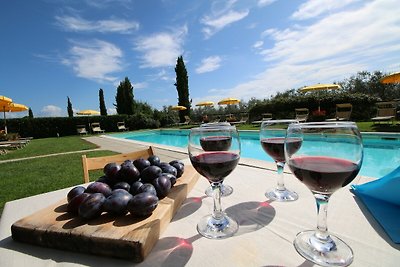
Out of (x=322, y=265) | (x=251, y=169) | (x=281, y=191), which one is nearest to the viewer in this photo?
(x=322, y=265)

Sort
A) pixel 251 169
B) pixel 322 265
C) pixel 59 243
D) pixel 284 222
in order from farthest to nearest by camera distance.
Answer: pixel 251 169 < pixel 284 222 < pixel 59 243 < pixel 322 265

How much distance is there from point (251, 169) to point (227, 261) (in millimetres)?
958

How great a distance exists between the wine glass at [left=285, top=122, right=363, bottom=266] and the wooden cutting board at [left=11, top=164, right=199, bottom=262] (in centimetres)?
45

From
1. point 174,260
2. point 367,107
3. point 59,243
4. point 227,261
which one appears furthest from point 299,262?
point 367,107

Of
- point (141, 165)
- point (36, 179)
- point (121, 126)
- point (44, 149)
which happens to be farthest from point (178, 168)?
point (121, 126)

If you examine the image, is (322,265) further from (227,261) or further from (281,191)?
(281,191)

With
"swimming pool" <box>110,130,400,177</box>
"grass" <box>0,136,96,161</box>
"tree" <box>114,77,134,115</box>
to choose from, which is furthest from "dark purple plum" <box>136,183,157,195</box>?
"tree" <box>114,77,134,115</box>

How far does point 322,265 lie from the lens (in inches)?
23.0

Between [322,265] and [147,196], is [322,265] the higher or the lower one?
the lower one

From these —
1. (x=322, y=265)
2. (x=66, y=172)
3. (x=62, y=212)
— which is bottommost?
(x=66, y=172)

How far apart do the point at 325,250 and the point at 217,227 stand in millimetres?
327

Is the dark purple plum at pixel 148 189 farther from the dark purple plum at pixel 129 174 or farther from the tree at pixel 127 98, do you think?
the tree at pixel 127 98

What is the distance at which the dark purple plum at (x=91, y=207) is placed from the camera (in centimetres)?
73

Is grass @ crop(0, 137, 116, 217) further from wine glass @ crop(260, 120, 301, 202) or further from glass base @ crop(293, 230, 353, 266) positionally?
glass base @ crop(293, 230, 353, 266)
